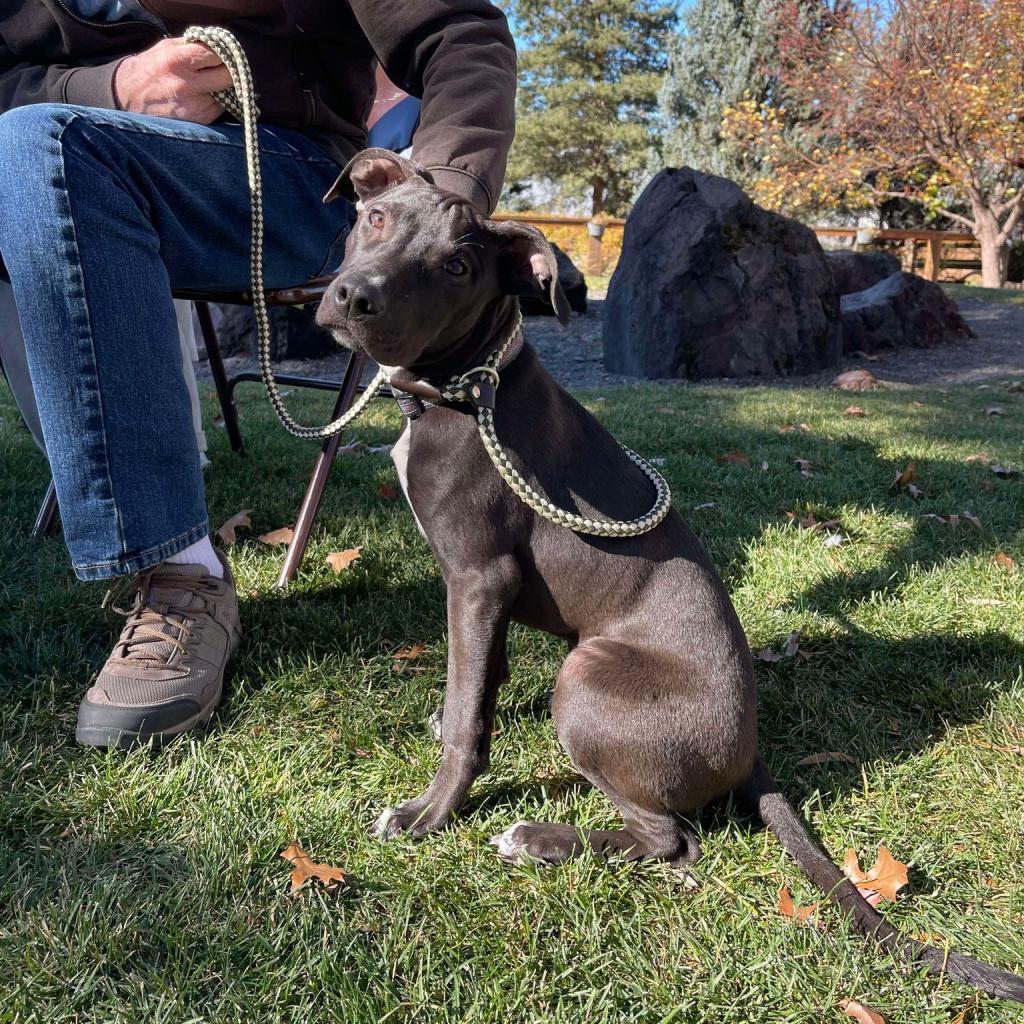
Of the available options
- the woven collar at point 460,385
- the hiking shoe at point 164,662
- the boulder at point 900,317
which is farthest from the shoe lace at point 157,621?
the boulder at point 900,317

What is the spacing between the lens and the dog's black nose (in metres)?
1.85

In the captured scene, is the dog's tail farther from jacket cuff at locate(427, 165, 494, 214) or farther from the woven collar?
jacket cuff at locate(427, 165, 494, 214)

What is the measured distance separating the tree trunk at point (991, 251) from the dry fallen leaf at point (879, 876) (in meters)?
20.4

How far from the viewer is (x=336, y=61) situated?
2.86 meters

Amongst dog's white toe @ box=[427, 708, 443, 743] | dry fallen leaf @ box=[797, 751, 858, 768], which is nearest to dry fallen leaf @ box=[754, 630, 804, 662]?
dry fallen leaf @ box=[797, 751, 858, 768]

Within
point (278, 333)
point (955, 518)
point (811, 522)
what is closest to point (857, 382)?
point (955, 518)

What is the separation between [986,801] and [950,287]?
701 inches

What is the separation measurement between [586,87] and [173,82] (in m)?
36.1

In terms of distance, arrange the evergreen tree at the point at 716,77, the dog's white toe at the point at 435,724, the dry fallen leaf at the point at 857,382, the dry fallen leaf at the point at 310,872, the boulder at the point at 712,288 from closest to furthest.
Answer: the dry fallen leaf at the point at 310,872
the dog's white toe at the point at 435,724
the dry fallen leaf at the point at 857,382
the boulder at the point at 712,288
the evergreen tree at the point at 716,77

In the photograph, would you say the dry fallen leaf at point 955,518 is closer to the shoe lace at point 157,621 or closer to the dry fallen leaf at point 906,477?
the dry fallen leaf at point 906,477

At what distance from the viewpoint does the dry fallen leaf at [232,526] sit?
138 inches

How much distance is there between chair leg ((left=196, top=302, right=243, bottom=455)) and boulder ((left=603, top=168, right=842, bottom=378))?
5253 mm

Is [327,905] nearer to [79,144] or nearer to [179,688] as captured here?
[179,688]

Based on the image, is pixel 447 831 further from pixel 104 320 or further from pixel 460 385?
pixel 104 320
